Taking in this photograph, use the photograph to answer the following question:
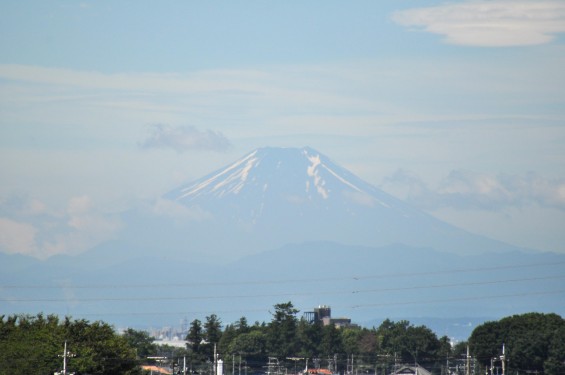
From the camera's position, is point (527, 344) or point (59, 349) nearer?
point (59, 349)

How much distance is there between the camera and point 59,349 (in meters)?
115

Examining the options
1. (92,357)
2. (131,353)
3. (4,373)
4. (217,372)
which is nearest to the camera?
(4,373)

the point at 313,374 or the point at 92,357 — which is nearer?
the point at 92,357

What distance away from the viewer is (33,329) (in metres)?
122

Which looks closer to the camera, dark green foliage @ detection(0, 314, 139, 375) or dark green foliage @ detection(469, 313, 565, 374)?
dark green foliage @ detection(0, 314, 139, 375)

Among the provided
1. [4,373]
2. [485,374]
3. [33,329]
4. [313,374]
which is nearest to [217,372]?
[313,374]

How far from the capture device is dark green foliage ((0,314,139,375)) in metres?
111

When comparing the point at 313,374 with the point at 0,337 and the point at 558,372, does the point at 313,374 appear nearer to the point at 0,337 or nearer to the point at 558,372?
the point at 558,372

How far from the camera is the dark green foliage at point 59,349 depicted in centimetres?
11119

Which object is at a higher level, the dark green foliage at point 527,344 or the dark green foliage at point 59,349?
the dark green foliage at point 527,344

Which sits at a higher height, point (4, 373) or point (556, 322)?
point (556, 322)

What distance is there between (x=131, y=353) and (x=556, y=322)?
289ft

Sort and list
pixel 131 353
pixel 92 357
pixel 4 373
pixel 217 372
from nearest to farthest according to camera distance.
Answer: pixel 4 373 → pixel 92 357 → pixel 131 353 → pixel 217 372

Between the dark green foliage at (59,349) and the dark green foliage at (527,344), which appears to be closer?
the dark green foliage at (59,349)
